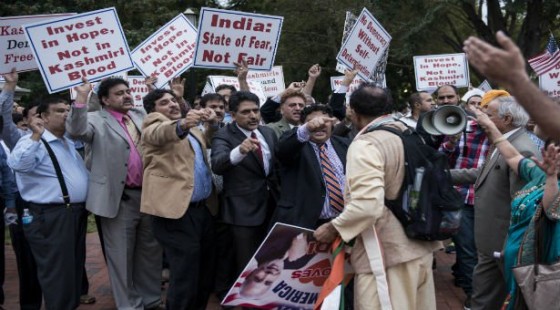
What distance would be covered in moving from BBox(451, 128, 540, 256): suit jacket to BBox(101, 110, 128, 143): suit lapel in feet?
9.99

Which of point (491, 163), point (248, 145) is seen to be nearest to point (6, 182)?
point (248, 145)

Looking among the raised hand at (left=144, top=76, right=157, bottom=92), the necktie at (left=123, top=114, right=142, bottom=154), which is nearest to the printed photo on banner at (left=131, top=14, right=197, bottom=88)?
the raised hand at (left=144, top=76, right=157, bottom=92)

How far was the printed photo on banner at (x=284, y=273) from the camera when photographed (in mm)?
4301

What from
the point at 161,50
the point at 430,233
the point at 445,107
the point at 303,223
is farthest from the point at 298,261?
the point at 161,50

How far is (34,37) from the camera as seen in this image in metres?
5.63

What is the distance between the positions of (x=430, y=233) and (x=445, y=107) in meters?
1.05

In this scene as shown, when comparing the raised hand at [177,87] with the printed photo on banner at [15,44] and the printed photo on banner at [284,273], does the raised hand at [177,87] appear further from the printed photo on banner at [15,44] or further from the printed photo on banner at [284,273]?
the printed photo on banner at [284,273]

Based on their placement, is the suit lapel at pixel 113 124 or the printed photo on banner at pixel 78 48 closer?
the printed photo on banner at pixel 78 48

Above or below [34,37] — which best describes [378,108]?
below

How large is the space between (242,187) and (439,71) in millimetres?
6380

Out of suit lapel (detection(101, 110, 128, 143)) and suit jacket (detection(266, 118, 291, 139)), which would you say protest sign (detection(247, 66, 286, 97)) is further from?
suit lapel (detection(101, 110, 128, 143))

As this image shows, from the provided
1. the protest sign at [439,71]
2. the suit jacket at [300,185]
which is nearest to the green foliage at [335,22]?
the protest sign at [439,71]

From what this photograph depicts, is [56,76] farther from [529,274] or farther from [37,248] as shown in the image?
[529,274]

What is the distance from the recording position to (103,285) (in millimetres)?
7320
